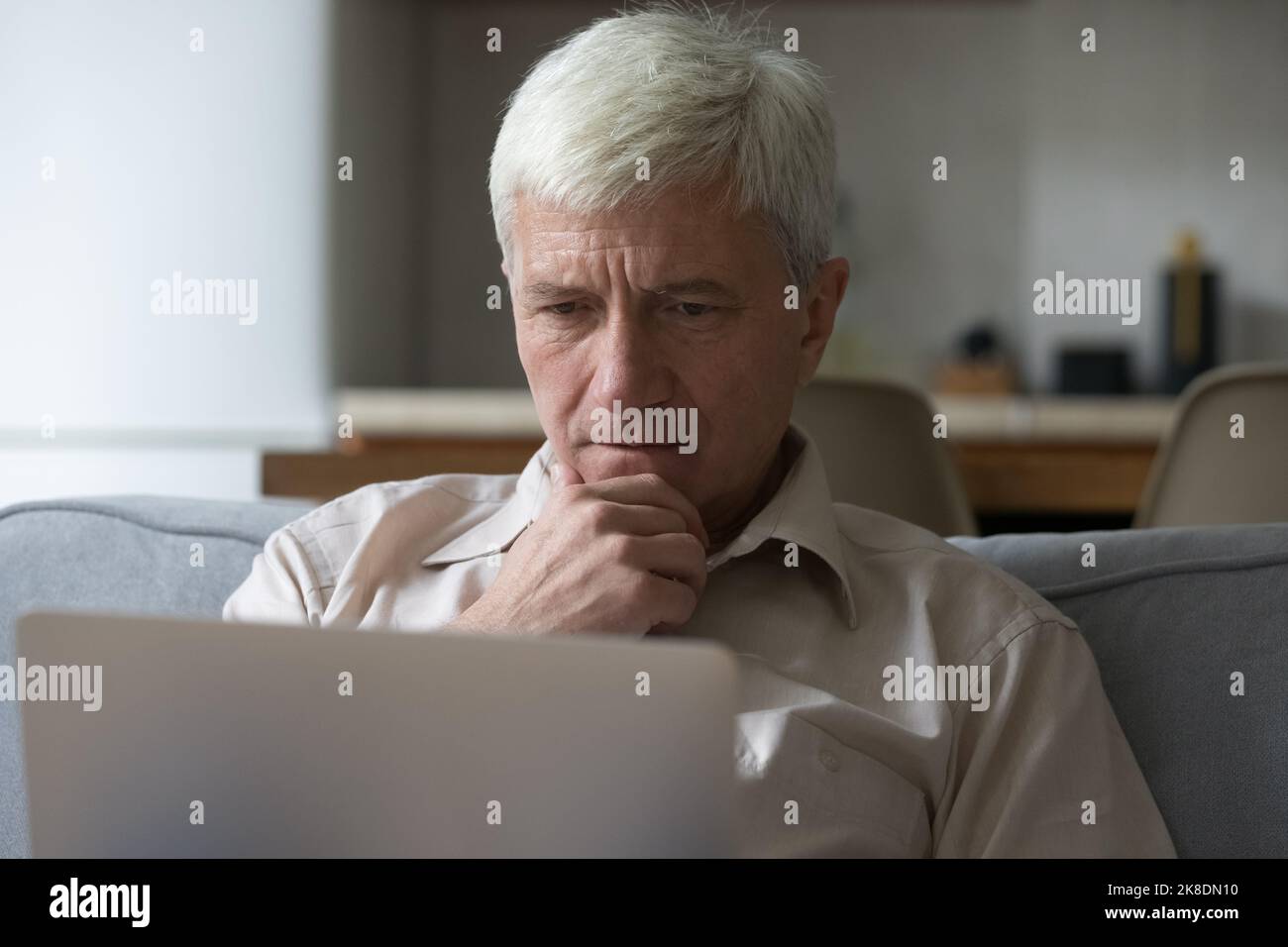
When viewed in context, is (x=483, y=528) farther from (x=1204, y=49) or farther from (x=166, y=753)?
(x=1204, y=49)

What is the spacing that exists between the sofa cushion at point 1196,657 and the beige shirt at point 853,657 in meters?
0.09

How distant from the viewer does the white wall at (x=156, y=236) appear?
363 cm

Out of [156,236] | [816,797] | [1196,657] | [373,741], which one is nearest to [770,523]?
[816,797]

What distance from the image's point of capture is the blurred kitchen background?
12.1 feet

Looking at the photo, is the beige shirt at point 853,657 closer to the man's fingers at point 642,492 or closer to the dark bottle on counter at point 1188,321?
the man's fingers at point 642,492

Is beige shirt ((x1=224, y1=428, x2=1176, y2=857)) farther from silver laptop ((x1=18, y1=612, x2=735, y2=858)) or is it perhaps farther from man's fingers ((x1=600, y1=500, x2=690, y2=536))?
silver laptop ((x1=18, y1=612, x2=735, y2=858))

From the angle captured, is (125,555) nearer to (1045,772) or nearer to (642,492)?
(642,492)

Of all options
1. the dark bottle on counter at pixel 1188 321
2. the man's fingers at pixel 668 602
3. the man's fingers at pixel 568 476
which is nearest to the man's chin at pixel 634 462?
the man's fingers at pixel 568 476

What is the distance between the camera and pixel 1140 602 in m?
1.20

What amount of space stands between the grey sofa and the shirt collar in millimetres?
209

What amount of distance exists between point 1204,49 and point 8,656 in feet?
13.6

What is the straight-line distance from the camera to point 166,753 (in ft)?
2.29

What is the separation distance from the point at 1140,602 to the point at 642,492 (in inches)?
17.9
